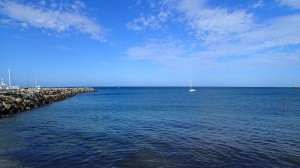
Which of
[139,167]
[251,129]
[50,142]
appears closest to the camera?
[139,167]

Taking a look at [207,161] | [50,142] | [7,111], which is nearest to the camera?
[207,161]

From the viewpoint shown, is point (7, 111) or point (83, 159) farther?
point (7, 111)

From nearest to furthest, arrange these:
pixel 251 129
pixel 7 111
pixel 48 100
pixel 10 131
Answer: pixel 10 131
pixel 251 129
pixel 7 111
pixel 48 100

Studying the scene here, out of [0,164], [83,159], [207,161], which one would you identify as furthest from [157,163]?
[0,164]

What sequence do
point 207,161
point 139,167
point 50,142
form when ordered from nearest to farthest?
point 139,167 < point 207,161 < point 50,142

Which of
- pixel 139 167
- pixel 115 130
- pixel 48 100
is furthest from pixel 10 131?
pixel 48 100

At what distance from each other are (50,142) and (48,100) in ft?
117

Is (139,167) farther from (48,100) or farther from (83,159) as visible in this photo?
(48,100)

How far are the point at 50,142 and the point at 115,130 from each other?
575cm

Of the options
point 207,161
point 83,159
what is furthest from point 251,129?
point 83,159

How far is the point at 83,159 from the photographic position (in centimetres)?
1212

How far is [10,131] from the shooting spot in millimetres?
19125

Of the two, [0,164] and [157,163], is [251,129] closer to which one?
[157,163]

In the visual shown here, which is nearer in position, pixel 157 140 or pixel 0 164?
pixel 0 164
